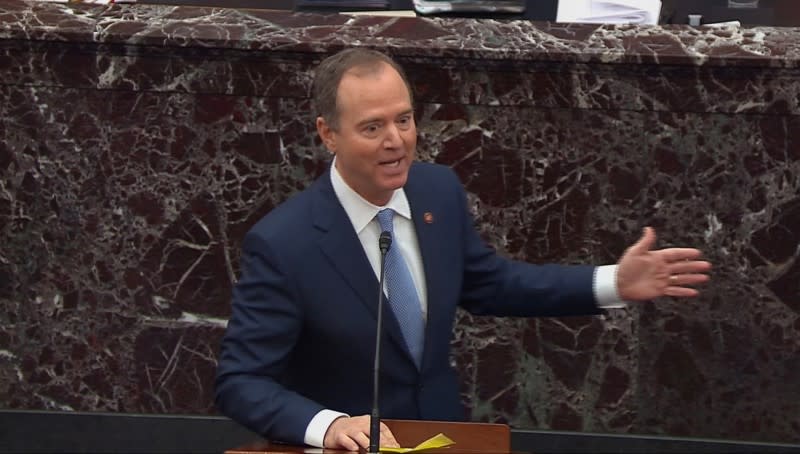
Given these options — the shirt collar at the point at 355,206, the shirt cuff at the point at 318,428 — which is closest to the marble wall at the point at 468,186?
the shirt collar at the point at 355,206

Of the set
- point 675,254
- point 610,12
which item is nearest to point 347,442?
point 675,254

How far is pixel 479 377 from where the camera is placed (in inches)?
169

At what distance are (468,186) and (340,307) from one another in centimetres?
125

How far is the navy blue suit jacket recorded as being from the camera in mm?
2957

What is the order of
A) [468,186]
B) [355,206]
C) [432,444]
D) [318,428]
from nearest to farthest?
1. [432,444]
2. [318,428]
3. [355,206]
4. [468,186]

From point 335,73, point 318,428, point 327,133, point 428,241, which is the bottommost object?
point 318,428

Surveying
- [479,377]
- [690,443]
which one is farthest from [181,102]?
[690,443]

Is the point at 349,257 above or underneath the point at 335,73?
underneath

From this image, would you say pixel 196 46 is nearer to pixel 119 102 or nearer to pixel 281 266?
pixel 119 102

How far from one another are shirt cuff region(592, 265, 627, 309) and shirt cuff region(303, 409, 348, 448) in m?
0.67

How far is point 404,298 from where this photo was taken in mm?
3105

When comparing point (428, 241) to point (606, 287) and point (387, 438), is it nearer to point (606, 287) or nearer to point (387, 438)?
point (606, 287)

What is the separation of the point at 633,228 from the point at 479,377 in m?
0.59

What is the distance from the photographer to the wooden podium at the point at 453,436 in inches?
104
